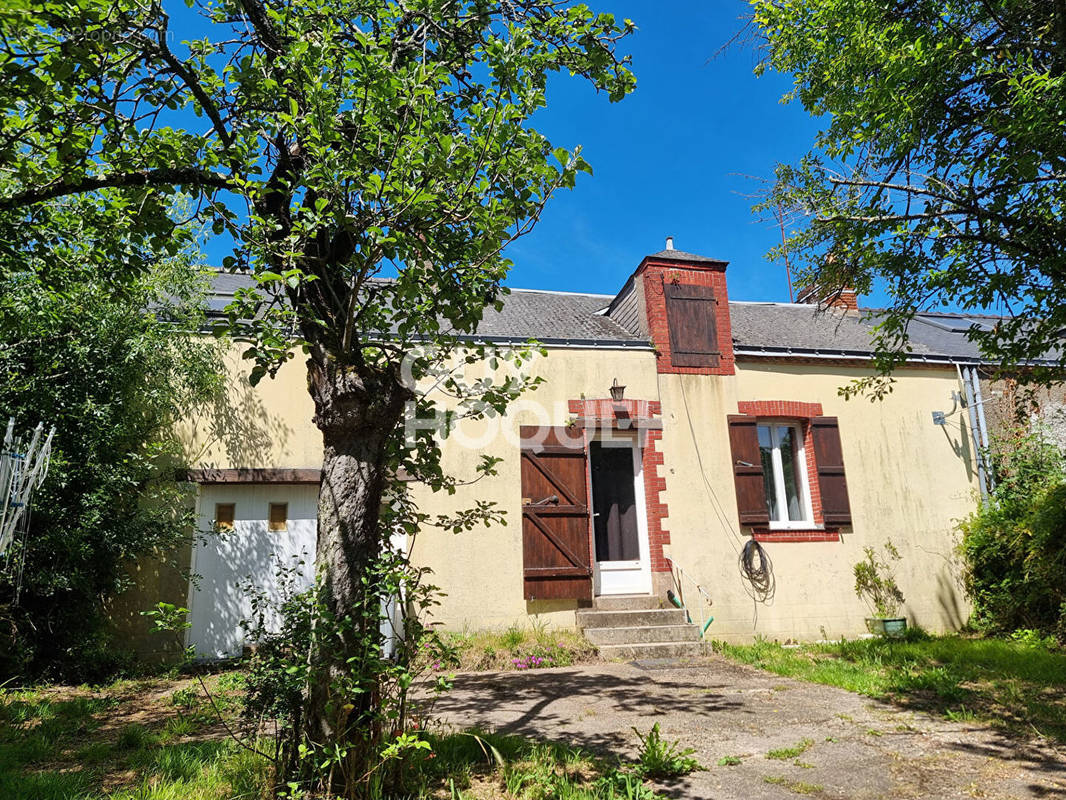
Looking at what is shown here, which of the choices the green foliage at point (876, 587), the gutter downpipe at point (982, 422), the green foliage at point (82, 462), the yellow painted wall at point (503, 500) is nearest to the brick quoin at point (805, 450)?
the green foliage at point (876, 587)

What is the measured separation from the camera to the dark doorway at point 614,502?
8.59m

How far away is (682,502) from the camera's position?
841cm

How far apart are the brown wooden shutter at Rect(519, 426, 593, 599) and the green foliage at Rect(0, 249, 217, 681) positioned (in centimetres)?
363

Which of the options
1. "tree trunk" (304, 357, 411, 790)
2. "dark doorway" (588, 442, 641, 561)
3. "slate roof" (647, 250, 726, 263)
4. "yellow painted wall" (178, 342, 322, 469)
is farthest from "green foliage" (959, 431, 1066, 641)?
"yellow painted wall" (178, 342, 322, 469)

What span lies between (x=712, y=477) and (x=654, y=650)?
233 cm

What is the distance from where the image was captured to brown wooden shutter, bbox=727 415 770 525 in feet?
27.9

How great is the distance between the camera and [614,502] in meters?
8.77

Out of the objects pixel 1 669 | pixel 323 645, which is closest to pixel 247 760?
pixel 323 645

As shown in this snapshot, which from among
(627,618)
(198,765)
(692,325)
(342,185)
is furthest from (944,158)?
(198,765)

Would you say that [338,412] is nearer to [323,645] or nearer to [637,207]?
[323,645]

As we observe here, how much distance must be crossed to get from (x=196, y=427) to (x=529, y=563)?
12.9 ft

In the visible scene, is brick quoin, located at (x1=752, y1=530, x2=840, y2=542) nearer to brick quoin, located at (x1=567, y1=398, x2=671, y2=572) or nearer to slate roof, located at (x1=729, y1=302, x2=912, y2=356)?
brick quoin, located at (x1=567, y1=398, x2=671, y2=572)

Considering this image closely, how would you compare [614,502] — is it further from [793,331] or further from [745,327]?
[793,331]

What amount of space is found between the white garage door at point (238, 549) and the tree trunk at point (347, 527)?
4268 millimetres
